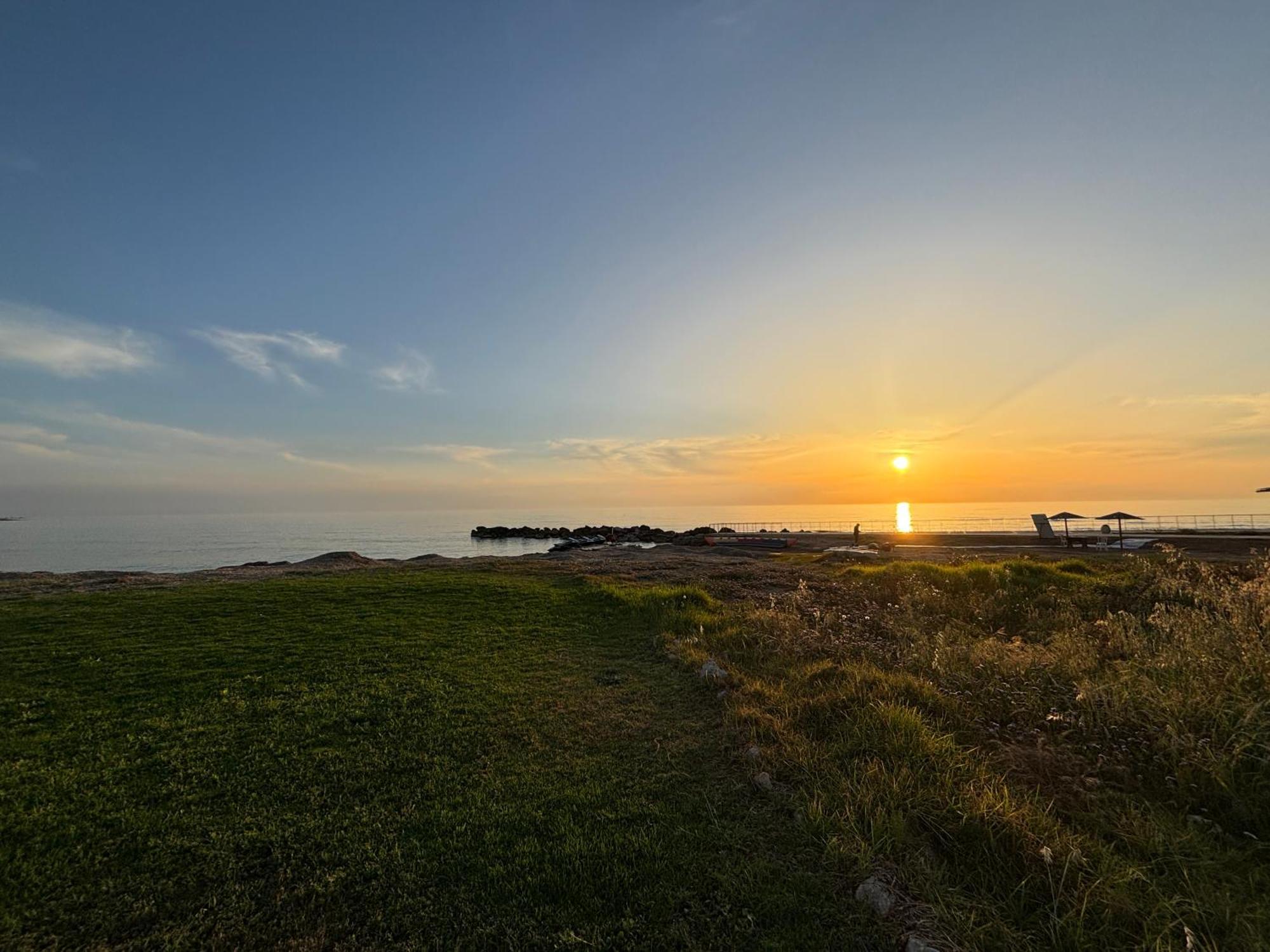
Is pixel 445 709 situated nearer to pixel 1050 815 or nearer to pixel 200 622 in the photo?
pixel 1050 815

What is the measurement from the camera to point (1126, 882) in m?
3.85

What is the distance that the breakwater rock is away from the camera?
2557 inches

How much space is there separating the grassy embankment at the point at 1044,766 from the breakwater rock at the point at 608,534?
42.9 metres

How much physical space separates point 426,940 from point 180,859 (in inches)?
91.8

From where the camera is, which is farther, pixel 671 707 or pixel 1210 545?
pixel 1210 545

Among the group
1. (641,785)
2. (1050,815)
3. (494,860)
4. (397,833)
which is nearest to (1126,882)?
(1050,815)

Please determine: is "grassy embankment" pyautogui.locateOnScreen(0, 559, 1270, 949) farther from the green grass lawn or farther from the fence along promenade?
the fence along promenade

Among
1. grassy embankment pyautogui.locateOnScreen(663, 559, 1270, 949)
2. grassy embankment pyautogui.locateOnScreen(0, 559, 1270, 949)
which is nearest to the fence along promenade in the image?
grassy embankment pyautogui.locateOnScreen(663, 559, 1270, 949)

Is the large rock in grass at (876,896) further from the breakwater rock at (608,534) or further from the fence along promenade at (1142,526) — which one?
the breakwater rock at (608,534)

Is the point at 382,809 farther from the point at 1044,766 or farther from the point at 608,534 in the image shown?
the point at 608,534

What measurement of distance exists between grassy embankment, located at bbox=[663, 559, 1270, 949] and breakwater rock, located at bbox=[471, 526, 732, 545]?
4288cm

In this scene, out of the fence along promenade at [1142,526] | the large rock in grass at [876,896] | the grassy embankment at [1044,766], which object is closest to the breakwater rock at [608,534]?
the fence along promenade at [1142,526]

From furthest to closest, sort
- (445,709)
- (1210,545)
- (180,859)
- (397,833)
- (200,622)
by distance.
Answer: (1210,545), (200,622), (445,709), (397,833), (180,859)

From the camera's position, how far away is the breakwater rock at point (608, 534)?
64.9 metres
